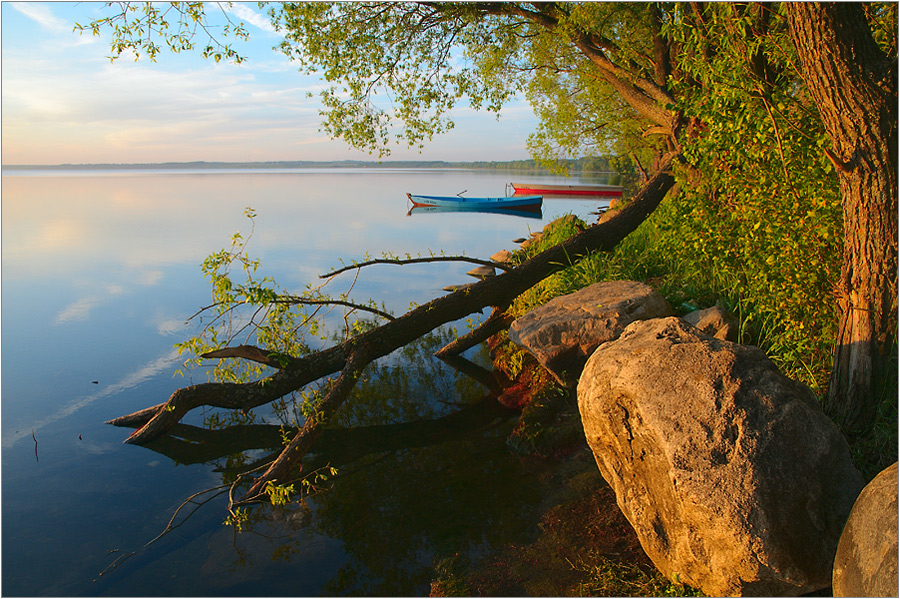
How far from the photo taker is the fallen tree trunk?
6.04m

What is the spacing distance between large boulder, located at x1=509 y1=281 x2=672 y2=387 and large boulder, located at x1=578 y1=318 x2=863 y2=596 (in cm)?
259

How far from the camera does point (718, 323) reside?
6434 mm

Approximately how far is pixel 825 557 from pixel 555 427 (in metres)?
3.10

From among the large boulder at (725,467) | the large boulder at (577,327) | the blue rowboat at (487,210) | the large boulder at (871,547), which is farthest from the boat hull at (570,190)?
the large boulder at (871,547)

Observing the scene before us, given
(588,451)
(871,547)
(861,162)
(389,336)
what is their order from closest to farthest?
(871,547)
(861,162)
(588,451)
(389,336)

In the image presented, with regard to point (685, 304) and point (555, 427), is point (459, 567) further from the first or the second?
point (685, 304)

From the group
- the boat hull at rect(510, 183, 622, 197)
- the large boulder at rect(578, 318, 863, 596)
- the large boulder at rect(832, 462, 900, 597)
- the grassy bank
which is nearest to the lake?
the grassy bank

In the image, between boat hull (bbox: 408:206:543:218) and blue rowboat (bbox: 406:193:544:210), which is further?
boat hull (bbox: 408:206:543:218)

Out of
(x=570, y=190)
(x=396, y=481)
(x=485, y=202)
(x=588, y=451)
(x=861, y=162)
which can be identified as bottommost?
(x=396, y=481)

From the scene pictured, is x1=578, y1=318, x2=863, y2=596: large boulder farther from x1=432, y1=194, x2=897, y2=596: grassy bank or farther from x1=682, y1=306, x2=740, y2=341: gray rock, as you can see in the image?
x1=682, y1=306, x2=740, y2=341: gray rock

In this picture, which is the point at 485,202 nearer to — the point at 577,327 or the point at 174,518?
the point at 577,327

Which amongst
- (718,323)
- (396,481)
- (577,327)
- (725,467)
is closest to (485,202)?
(577,327)

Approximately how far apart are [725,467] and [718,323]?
133 inches

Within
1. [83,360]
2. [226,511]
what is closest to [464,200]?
[83,360]
